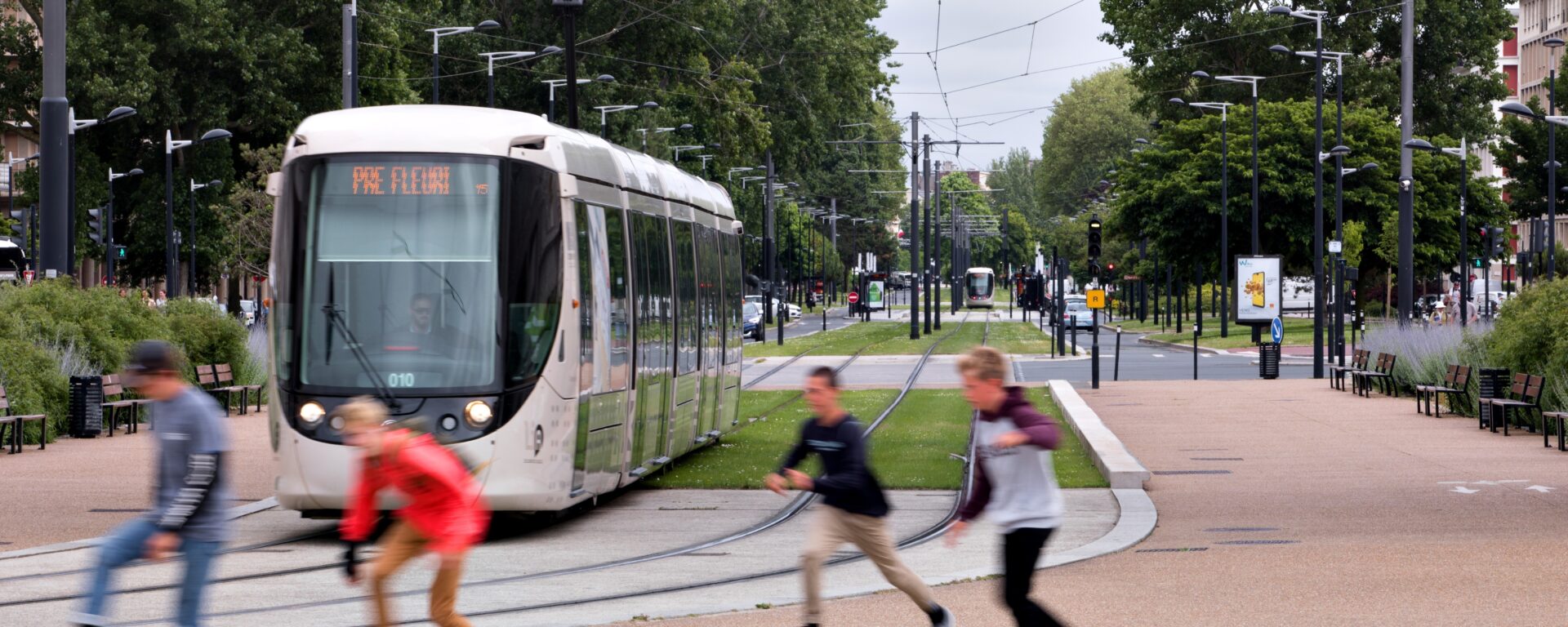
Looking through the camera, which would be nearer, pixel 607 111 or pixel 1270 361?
pixel 1270 361

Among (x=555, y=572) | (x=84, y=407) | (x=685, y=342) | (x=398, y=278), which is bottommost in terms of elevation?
(x=555, y=572)

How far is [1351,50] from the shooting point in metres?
71.2

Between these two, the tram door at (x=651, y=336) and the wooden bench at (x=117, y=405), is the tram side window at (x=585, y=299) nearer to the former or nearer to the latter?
the tram door at (x=651, y=336)

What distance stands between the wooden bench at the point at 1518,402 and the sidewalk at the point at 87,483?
46.5ft

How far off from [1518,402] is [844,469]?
17.2 m

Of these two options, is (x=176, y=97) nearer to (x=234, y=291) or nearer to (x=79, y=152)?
(x=79, y=152)

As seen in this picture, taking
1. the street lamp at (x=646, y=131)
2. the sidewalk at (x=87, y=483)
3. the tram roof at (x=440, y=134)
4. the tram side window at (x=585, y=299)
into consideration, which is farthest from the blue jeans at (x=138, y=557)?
the street lamp at (x=646, y=131)

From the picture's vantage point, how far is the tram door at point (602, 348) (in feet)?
47.9

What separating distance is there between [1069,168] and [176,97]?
97.3 metres

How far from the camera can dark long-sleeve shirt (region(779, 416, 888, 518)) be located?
909 centimetres

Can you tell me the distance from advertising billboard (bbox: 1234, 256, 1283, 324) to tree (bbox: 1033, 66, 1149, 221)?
88.0 metres

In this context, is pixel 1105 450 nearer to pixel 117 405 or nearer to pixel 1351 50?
pixel 117 405

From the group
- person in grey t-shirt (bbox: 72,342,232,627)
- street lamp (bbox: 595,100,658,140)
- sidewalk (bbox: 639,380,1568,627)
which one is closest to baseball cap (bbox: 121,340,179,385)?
person in grey t-shirt (bbox: 72,342,232,627)

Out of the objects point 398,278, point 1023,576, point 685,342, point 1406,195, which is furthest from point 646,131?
point 1023,576
